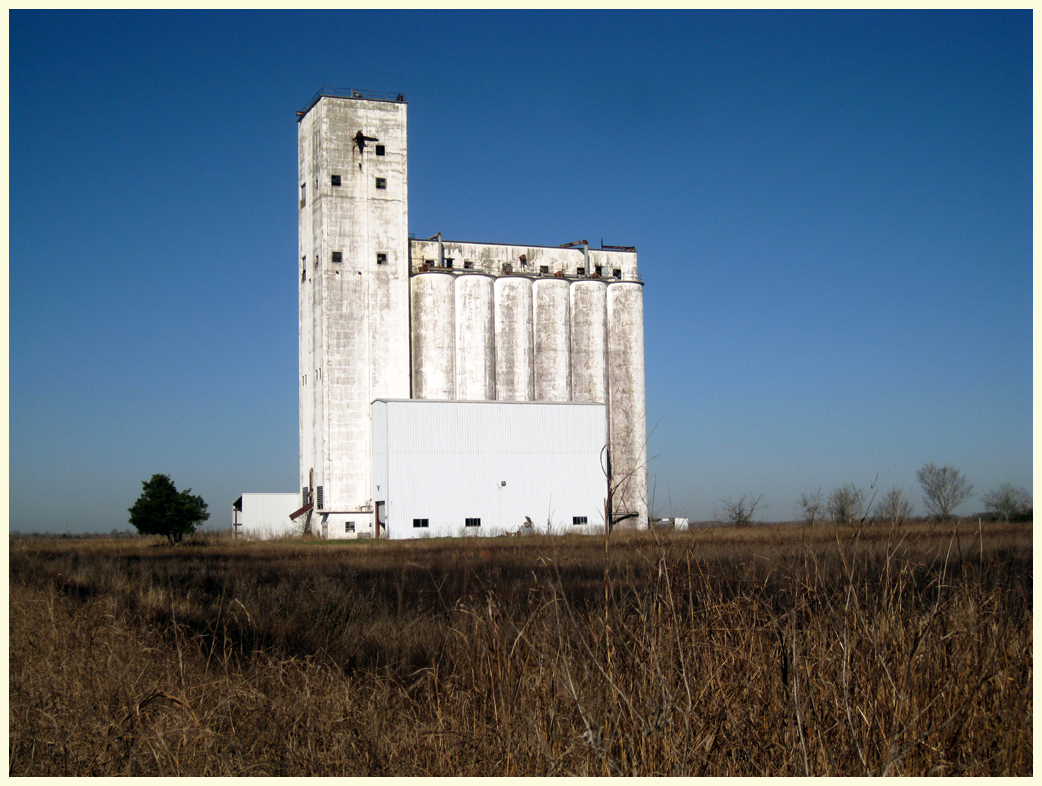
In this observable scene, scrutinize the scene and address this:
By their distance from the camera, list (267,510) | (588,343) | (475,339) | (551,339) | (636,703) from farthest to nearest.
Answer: (267,510)
(588,343)
(551,339)
(475,339)
(636,703)

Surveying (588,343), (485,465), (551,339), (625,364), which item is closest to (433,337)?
(551,339)

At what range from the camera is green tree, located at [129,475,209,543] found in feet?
161

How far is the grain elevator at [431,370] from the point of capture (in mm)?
43875

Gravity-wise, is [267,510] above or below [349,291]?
below

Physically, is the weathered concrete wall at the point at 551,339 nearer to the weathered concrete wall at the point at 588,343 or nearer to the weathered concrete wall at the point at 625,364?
the weathered concrete wall at the point at 588,343

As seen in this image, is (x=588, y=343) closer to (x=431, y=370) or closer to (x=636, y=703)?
(x=431, y=370)

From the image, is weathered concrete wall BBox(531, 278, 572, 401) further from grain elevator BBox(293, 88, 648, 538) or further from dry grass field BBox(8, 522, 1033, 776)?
dry grass field BBox(8, 522, 1033, 776)

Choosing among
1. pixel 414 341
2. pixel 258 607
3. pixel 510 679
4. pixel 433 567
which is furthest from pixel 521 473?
pixel 510 679

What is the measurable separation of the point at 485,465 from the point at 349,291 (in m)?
11.5

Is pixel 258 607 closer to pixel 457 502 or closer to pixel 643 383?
pixel 457 502

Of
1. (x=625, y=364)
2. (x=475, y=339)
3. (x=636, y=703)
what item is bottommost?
(x=636, y=703)

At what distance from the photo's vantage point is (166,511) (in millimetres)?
49125

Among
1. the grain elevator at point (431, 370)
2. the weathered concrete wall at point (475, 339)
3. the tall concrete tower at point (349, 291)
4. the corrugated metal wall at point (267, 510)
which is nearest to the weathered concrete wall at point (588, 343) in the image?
the grain elevator at point (431, 370)

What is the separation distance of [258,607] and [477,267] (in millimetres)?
43107
